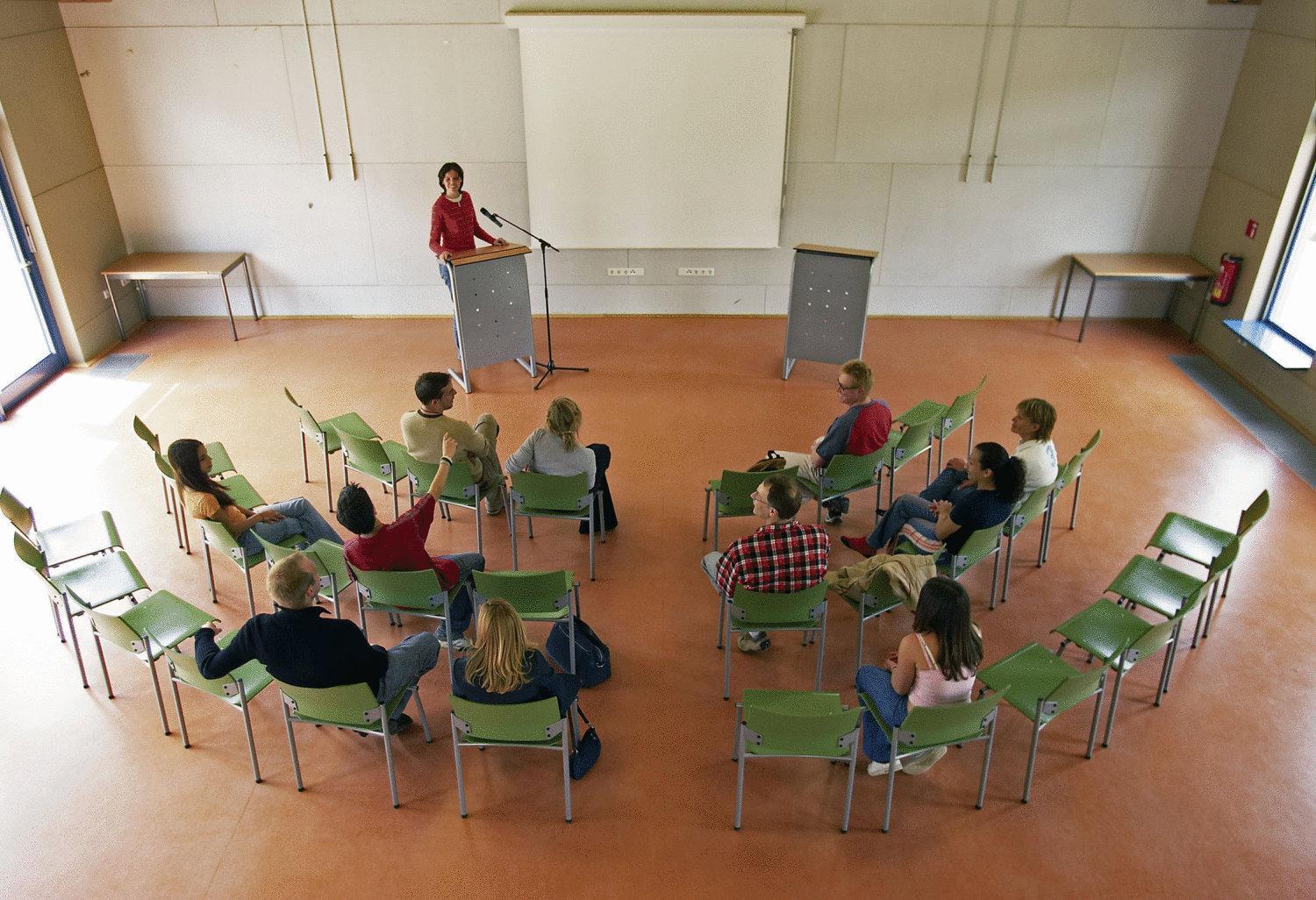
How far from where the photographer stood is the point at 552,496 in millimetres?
5398

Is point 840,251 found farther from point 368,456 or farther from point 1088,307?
point 368,456

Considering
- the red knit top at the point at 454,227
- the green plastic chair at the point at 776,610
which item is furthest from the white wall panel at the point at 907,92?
the green plastic chair at the point at 776,610

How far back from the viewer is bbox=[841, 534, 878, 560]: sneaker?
5848 mm

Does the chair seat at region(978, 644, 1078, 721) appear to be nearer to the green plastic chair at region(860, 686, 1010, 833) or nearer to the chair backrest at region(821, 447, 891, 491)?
the green plastic chair at region(860, 686, 1010, 833)

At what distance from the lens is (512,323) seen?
812cm

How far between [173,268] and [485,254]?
11.1ft

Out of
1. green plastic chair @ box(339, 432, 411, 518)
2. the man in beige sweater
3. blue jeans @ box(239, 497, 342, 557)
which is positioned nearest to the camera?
blue jeans @ box(239, 497, 342, 557)

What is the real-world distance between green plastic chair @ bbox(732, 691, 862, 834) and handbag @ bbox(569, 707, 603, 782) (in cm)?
70

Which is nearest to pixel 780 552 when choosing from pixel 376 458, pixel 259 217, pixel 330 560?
pixel 330 560

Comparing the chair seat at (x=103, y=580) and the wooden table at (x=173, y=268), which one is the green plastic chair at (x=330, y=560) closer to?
the chair seat at (x=103, y=580)

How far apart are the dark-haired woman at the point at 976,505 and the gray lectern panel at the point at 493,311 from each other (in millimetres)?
4119

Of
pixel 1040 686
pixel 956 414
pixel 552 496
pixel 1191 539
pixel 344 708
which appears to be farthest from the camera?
pixel 956 414

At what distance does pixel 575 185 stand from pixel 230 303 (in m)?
3.79

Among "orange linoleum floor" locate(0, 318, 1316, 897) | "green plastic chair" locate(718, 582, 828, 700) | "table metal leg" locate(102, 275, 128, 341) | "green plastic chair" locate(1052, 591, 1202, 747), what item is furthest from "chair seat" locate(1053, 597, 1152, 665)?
"table metal leg" locate(102, 275, 128, 341)
